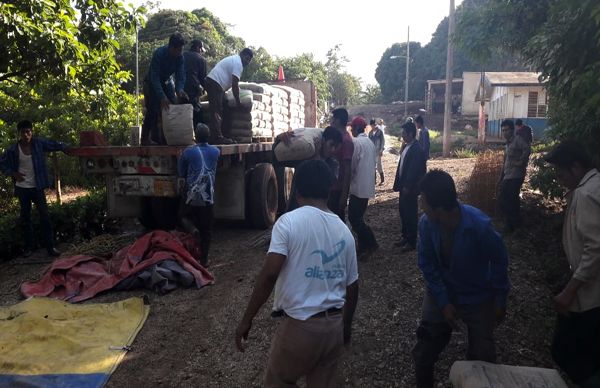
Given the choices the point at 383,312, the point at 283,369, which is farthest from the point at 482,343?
the point at 383,312

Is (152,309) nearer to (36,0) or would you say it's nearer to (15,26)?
(15,26)

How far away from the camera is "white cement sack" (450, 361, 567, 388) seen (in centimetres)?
231

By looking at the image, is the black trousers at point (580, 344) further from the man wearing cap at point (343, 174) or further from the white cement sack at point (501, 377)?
the man wearing cap at point (343, 174)

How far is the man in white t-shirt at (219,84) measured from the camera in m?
6.49

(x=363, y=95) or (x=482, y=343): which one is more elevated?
(x=363, y=95)

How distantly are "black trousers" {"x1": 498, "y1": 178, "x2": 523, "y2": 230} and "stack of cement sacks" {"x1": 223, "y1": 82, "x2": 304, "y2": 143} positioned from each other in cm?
364

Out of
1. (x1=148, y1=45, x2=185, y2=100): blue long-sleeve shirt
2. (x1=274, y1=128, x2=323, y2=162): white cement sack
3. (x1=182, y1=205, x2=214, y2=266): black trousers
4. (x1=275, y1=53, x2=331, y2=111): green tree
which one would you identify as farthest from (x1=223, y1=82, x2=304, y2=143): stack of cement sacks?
(x1=275, y1=53, x2=331, y2=111): green tree

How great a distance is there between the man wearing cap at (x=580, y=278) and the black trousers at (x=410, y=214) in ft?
10.2

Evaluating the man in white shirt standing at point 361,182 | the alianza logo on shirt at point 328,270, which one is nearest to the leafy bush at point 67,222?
the man in white shirt standing at point 361,182

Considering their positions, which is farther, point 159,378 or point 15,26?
point 15,26

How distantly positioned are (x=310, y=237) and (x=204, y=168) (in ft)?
10.9

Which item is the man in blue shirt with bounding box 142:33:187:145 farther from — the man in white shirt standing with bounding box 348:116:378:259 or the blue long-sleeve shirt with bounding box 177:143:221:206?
the man in white shirt standing with bounding box 348:116:378:259

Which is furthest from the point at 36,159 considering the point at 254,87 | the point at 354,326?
the point at 354,326

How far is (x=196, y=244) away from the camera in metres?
5.79
